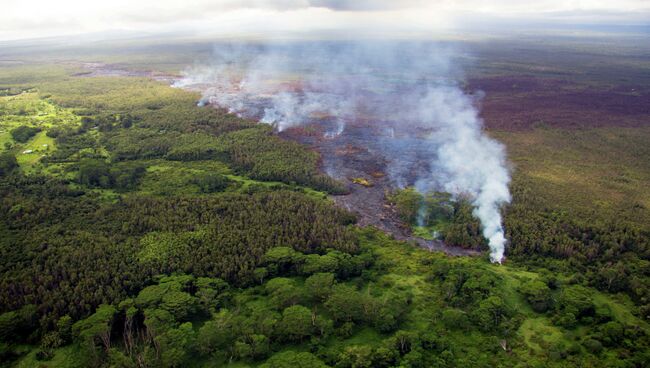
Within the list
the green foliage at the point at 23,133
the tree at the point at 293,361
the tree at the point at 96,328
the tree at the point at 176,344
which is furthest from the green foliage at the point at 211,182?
the green foliage at the point at 23,133

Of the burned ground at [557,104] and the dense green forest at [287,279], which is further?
the burned ground at [557,104]

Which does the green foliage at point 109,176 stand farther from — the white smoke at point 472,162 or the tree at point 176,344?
the white smoke at point 472,162

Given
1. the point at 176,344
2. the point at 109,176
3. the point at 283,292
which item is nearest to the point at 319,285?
the point at 283,292

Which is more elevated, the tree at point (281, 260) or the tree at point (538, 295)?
the tree at point (281, 260)

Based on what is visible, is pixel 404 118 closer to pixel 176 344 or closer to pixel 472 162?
Result: pixel 472 162

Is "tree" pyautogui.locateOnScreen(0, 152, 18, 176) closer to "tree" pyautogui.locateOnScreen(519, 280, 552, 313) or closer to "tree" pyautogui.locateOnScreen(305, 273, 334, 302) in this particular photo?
"tree" pyautogui.locateOnScreen(305, 273, 334, 302)

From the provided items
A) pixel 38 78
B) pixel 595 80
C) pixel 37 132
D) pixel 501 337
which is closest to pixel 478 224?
pixel 501 337

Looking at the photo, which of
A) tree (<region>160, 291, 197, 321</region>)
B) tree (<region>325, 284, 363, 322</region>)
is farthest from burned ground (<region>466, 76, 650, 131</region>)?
tree (<region>160, 291, 197, 321</region>)
